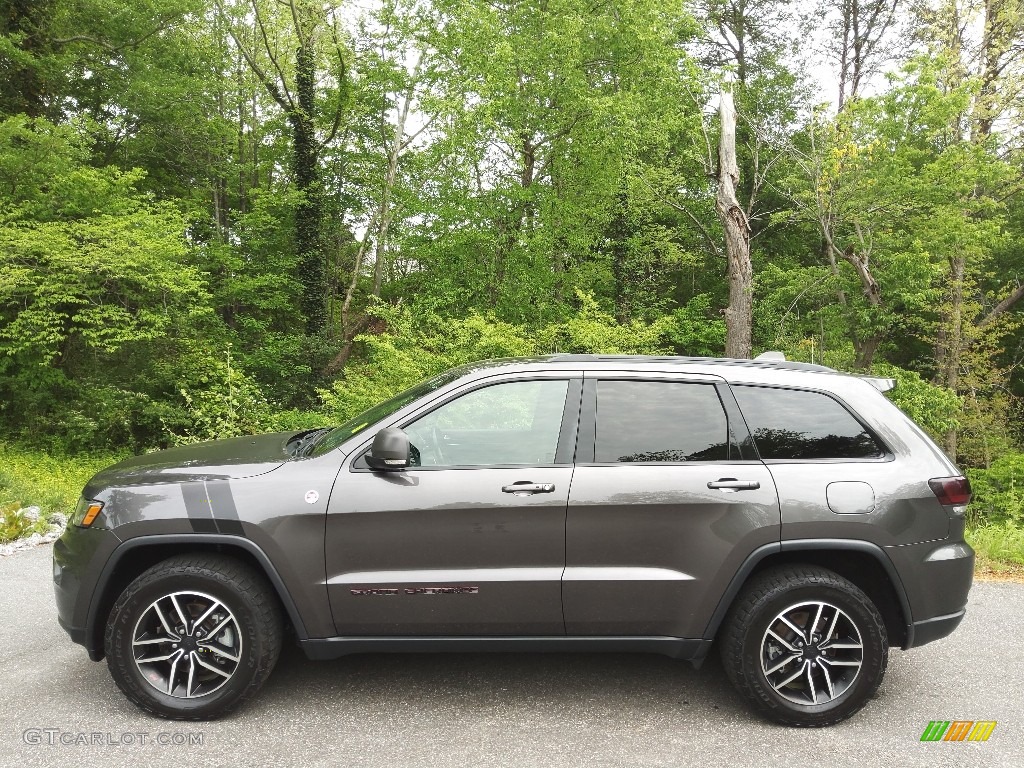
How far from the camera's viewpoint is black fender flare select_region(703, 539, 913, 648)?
3.15 m

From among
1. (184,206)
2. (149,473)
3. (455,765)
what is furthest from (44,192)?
(455,765)

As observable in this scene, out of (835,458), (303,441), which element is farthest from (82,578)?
(835,458)

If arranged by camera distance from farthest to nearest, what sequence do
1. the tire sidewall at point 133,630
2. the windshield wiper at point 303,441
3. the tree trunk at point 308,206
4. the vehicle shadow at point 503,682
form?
the tree trunk at point 308,206
the windshield wiper at point 303,441
the vehicle shadow at point 503,682
the tire sidewall at point 133,630

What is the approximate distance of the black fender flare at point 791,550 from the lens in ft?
10.3

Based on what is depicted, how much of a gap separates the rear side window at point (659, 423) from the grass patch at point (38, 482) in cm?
390

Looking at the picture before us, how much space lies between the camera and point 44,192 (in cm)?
1370

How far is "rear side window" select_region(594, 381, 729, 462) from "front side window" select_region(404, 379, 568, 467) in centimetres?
24

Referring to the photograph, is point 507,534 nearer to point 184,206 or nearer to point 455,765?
point 455,765

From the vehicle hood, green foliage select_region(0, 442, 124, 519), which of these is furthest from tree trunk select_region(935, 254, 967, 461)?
green foliage select_region(0, 442, 124, 519)

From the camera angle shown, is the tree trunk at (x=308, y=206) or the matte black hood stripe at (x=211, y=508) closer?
the matte black hood stripe at (x=211, y=508)

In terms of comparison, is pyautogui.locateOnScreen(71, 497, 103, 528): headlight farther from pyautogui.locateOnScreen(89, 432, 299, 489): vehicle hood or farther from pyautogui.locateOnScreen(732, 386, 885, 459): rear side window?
pyautogui.locateOnScreen(732, 386, 885, 459): rear side window

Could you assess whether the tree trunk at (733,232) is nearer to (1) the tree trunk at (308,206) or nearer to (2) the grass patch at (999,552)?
(2) the grass patch at (999,552)

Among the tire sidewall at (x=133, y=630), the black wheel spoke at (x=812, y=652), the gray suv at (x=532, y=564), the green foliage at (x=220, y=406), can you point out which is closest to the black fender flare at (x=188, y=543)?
the gray suv at (x=532, y=564)

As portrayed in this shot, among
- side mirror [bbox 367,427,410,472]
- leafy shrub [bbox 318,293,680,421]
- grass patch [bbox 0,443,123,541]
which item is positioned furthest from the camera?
leafy shrub [bbox 318,293,680,421]
